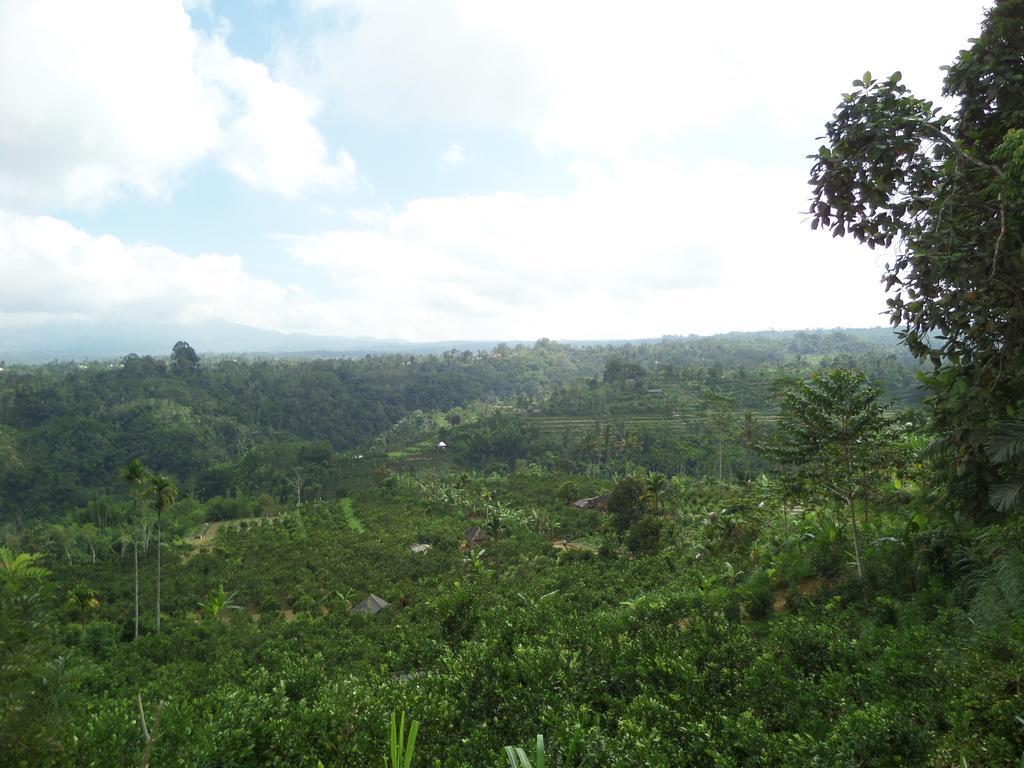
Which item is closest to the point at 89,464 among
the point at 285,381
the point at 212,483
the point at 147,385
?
the point at 212,483

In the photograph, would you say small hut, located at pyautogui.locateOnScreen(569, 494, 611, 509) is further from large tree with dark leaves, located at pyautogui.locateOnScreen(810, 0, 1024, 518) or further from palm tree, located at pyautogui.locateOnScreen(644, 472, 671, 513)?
large tree with dark leaves, located at pyautogui.locateOnScreen(810, 0, 1024, 518)

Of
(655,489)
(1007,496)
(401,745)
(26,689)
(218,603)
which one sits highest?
(1007,496)

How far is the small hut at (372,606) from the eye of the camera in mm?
21016

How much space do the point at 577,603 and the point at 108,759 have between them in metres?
12.5

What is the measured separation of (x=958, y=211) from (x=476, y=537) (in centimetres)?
2931

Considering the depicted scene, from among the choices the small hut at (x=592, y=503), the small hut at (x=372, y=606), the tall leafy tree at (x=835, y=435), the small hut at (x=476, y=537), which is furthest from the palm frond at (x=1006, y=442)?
the small hut at (x=592, y=503)

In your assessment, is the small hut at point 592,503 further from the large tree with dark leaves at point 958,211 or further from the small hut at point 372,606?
the large tree with dark leaves at point 958,211

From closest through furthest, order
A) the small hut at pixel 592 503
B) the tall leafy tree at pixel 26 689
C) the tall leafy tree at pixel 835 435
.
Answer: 1. the tall leafy tree at pixel 26 689
2. the tall leafy tree at pixel 835 435
3. the small hut at pixel 592 503

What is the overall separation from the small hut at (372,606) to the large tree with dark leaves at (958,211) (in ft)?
67.5

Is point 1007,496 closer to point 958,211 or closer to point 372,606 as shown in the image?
point 958,211

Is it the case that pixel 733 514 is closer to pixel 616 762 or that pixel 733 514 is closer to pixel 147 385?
pixel 616 762

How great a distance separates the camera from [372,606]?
70.7 feet

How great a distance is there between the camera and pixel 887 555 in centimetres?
865

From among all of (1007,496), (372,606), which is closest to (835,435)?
(1007,496)
